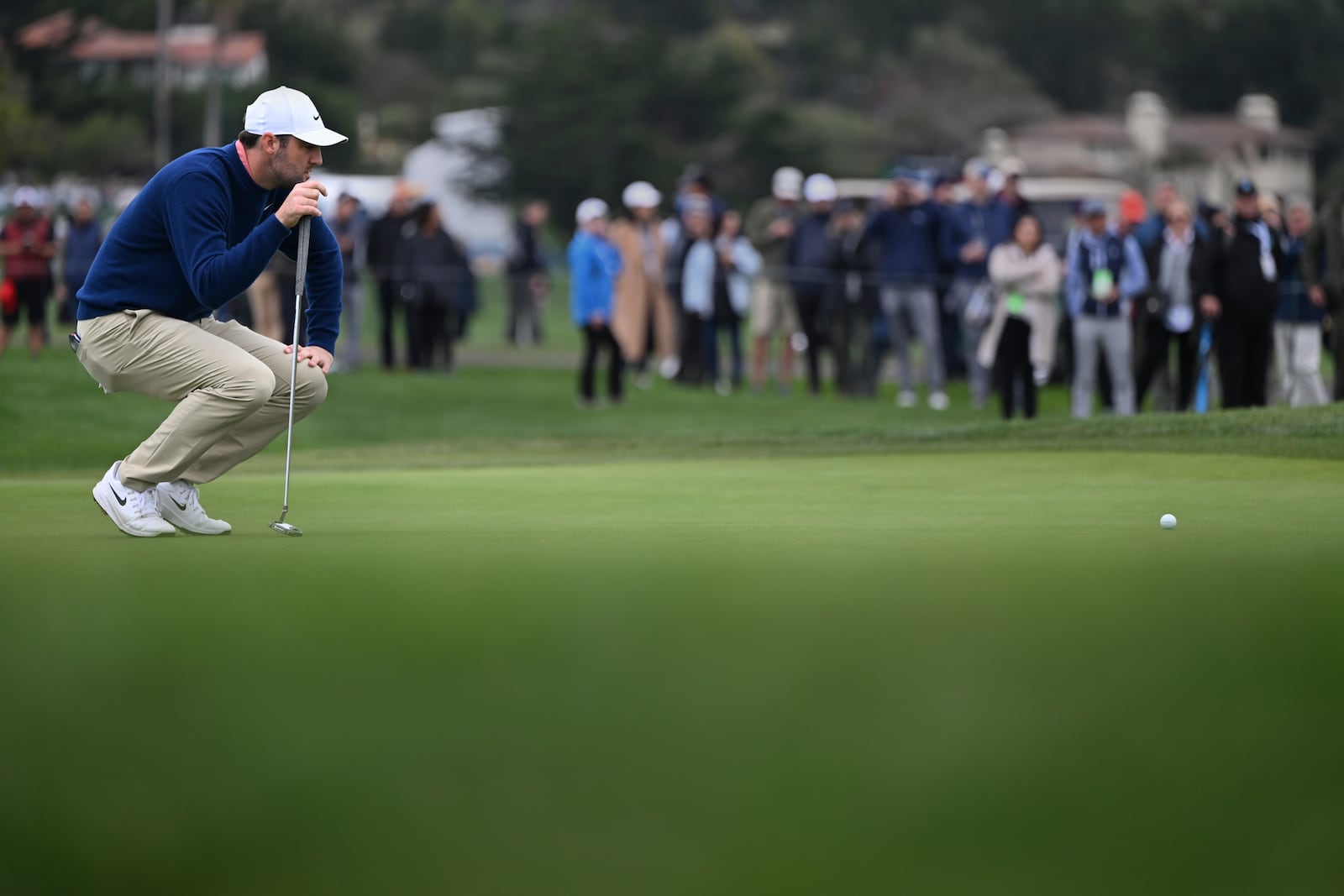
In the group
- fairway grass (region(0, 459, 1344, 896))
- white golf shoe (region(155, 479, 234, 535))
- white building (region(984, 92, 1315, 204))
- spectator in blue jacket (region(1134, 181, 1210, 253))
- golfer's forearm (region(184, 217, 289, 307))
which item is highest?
white building (region(984, 92, 1315, 204))

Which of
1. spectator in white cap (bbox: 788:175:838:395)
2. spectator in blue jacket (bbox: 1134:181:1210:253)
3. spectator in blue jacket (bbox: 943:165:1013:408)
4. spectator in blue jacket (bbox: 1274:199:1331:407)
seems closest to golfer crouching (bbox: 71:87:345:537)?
spectator in blue jacket (bbox: 1134:181:1210:253)

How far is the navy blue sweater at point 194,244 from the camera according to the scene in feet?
27.2

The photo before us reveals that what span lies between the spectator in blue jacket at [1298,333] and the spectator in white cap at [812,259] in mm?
4864

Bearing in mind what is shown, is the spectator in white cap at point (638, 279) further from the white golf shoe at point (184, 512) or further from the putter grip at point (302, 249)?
the white golf shoe at point (184, 512)

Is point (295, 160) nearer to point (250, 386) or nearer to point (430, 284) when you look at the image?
point (250, 386)

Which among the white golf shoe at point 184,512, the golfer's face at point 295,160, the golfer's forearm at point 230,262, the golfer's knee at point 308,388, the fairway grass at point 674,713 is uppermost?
the golfer's face at point 295,160

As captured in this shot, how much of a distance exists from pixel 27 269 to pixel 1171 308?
475 inches

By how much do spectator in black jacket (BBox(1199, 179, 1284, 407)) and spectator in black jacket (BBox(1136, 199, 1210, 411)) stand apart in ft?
1.84

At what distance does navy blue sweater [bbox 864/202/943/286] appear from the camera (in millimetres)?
21562

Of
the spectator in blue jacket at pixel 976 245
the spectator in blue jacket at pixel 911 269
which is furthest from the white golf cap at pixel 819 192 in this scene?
the spectator in blue jacket at pixel 976 245

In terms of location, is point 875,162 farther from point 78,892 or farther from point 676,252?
point 78,892

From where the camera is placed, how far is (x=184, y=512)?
8656 millimetres

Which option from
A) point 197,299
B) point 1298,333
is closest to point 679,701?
point 197,299

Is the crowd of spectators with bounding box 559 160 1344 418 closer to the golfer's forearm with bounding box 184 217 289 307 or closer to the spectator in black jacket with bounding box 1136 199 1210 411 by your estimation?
the spectator in black jacket with bounding box 1136 199 1210 411
